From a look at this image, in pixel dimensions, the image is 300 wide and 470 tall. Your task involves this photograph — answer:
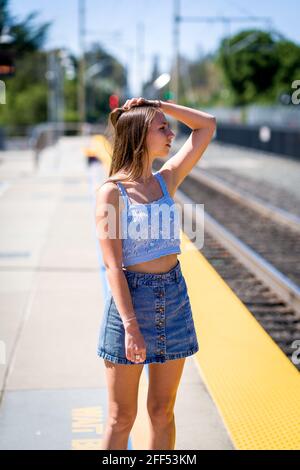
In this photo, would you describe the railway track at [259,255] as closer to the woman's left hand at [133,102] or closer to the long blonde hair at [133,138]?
the long blonde hair at [133,138]

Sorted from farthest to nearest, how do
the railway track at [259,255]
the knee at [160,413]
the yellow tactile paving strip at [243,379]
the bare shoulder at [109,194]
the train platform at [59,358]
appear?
1. the railway track at [259,255]
2. the train platform at [59,358]
3. the yellow tactile paving strip at [243,379]
4. the knee at [160,413]
5. the bare shoulder at [109,194]

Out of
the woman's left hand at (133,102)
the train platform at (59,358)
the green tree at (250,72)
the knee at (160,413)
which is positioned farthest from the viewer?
the green tree at (250,72)

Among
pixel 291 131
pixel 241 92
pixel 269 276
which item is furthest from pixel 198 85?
pixel 269 276

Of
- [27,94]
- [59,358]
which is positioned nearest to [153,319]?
[59,358]

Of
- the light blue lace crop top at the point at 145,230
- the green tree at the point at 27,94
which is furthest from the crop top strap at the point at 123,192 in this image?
the green tree at the point at 27,94

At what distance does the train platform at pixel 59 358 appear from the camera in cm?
395

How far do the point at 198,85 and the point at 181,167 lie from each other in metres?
174

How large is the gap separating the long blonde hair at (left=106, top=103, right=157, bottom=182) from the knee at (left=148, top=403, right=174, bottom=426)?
995mm

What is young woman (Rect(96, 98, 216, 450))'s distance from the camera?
2.80 metres

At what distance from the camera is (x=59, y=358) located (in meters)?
Result: 5.21

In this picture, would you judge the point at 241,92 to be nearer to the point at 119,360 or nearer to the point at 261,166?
the point at 261,166

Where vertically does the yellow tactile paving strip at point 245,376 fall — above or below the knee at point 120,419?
below

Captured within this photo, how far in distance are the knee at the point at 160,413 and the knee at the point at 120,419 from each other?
0.10m

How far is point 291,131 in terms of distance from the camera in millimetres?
26594
